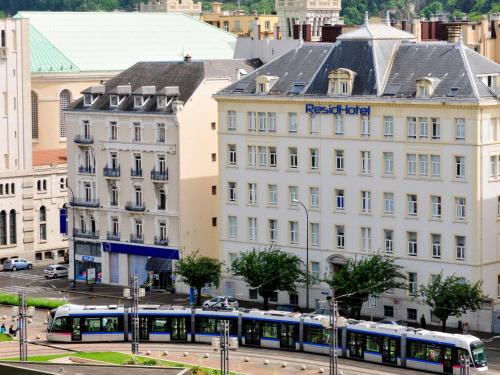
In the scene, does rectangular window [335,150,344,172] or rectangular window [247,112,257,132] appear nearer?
rectangular window [335,150,344,172]

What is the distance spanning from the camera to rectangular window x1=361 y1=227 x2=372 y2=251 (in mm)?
164175

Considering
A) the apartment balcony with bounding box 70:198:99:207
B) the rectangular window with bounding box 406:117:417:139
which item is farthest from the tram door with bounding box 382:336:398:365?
the apartment balcony with bounding box 70:198:99:207

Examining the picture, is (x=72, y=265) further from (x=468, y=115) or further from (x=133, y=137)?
(x=468, y=115)

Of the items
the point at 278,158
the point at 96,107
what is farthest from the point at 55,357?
the point at 96,107

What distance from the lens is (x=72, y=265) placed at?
189 meters

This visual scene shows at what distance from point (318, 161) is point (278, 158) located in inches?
175

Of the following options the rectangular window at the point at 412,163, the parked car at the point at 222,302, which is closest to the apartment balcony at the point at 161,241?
the parked car at the point at 222,302

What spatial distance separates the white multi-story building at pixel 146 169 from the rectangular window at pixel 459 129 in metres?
31.2

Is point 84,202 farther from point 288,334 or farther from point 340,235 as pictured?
point 288,334

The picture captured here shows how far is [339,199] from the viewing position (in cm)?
16625

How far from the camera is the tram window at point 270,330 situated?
150625 mm

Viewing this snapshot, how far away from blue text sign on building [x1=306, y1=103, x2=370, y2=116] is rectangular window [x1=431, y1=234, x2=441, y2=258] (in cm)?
1234

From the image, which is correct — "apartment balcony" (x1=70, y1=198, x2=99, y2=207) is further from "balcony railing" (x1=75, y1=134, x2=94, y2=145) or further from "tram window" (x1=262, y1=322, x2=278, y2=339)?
"tram window" (x1=262, y1=322, x2=278, y2=339)

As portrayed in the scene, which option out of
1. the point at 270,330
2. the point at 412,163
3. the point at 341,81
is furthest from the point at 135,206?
the point at 270,330
